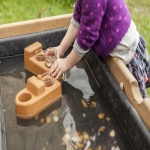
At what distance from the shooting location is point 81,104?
1426mm

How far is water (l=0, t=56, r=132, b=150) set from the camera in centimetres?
127

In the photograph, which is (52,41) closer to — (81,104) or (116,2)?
(81,104)

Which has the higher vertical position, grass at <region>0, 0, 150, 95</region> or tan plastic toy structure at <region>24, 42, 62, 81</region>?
tan plastic toy structure at <region>24, 42, 62, 81</region>

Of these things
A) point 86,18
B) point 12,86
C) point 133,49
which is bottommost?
point 12,86

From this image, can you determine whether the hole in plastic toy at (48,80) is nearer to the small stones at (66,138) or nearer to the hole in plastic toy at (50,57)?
the hole in plastic toy at (50,57)

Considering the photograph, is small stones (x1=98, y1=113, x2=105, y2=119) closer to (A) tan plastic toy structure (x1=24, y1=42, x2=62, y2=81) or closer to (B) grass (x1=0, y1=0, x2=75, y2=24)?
(A) tan plastic toy structure (x1=24, y1=42, x2=62, y2=81)

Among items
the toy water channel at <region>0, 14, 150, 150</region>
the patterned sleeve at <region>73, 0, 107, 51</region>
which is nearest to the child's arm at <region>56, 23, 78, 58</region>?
the toy water channel at <region>0, 14, 150, 150</region>

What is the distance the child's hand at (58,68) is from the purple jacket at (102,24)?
0.14 metres

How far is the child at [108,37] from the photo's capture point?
1.22 meters

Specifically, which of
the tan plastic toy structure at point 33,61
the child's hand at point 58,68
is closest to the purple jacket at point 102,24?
the child's hand at point 58,68

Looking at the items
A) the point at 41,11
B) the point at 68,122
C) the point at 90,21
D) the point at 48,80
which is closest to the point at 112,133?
the point at 68,122

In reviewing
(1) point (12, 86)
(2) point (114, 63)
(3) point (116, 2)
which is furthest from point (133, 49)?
(1) point (12, 86)

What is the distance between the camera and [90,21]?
3.99ft

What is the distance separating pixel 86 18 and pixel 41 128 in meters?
0.45
